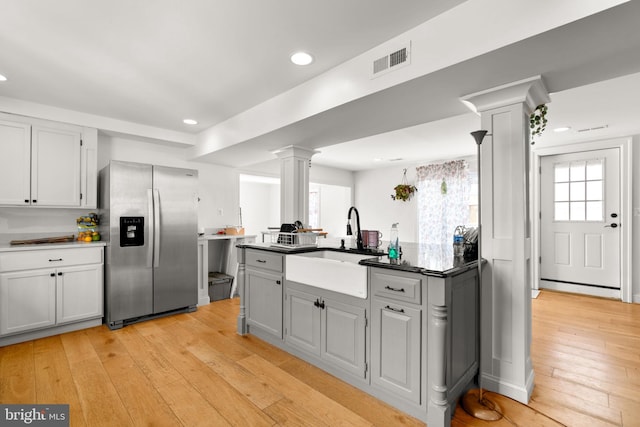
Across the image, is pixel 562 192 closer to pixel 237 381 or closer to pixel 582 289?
pixel 582 289

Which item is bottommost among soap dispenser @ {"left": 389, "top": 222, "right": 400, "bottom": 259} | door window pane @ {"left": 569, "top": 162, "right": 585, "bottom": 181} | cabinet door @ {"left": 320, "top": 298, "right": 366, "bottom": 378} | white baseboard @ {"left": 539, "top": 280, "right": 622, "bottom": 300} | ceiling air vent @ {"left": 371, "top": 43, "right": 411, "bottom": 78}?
white baseboard @ {"left": 539, "top": 280, "right": 622, "bottom": 300}

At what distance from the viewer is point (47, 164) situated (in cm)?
345

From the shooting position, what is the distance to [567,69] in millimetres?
1914

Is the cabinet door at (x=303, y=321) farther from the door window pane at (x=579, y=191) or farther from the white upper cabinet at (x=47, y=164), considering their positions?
the door window pane at (x=579, y=191)

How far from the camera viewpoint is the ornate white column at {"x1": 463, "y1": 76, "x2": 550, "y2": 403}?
2.13 metres

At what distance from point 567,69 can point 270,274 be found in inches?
105

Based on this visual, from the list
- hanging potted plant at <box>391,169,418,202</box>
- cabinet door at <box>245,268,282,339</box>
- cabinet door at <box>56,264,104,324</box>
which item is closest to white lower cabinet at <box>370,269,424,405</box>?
cabinet door at <box>245,268,282,339</box>

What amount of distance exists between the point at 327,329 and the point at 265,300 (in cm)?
83

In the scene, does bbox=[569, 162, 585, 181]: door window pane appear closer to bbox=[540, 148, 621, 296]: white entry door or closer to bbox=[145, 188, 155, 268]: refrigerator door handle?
bbox=[540, 148, 621, 296]: white entry door

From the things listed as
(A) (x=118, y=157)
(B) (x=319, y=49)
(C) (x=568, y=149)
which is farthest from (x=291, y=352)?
(C) (x=568, y=149)

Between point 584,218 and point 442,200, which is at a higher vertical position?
point 442,200

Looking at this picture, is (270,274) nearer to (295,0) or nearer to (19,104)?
(295,0)

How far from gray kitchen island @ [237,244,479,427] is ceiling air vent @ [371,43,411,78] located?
1.33 metres

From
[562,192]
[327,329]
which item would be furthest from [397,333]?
[562,192]
